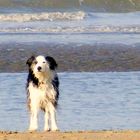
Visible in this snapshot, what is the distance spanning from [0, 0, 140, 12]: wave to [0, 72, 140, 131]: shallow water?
50.7 ft

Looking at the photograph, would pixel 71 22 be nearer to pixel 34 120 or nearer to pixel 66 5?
pixel 66 5

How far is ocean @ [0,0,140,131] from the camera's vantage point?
35.2 ft

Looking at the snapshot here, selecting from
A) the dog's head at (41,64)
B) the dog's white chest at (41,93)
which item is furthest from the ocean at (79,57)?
the dog's head at (41,64)

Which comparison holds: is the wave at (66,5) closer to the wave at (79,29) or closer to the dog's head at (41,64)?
the wave at (79,29)

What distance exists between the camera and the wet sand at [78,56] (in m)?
15.6

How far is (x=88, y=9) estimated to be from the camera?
3031 cm

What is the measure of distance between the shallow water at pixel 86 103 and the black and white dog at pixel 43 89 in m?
0.33

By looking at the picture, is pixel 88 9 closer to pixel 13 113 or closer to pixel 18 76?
pixel 18 76

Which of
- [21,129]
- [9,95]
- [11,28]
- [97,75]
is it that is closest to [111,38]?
[11,28]

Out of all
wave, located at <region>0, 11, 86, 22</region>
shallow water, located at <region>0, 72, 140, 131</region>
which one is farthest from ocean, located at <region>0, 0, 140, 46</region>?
shallow water, located at <region>0, 72, 140, 131</region>

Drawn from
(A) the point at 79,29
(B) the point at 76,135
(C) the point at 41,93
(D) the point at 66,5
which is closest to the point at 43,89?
(C) the point at 41,93

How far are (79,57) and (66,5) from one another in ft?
45.3

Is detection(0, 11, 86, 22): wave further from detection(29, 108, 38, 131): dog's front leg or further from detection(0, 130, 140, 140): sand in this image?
detection(0, 130, 140, 140): sand

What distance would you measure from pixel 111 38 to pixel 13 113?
9148 millimetres
